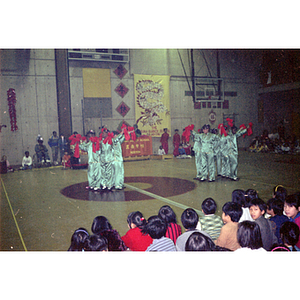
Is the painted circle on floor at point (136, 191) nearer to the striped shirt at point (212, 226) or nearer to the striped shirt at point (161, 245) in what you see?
the striped shirt at point (212, 226)

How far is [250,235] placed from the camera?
2.08 m

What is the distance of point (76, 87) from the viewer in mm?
12797

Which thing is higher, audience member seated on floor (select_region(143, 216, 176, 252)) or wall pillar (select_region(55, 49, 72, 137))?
wall pillar (select_region(55, 49, 72, 137))

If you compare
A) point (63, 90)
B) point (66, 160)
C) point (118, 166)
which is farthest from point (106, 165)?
point (63, 90)

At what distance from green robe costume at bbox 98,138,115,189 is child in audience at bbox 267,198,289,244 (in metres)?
4.31

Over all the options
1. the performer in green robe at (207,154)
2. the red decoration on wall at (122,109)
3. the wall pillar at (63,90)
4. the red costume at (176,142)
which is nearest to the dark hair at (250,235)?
the performer in green robe at (207,154)

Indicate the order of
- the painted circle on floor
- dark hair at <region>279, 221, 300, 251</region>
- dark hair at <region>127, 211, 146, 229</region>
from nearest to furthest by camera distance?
dark hair at <region>279, 221, 300, 251</region> < dark hair at <region>127, 211, 146, 229</region> < the painted circle on floor

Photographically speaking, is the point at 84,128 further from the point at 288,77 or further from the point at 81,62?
the point at 288,77

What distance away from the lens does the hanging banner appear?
13844 millimetres

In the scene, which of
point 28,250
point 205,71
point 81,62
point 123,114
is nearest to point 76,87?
point 81,62

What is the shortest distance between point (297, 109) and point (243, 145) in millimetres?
3424

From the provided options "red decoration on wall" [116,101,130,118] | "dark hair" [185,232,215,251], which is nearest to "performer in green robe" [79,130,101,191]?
"dark hair" [185,232,215,251]

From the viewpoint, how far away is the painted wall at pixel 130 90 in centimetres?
1199

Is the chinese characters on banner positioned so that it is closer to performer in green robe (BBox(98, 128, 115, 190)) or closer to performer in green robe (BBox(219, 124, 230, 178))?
performer in green robe (BBox(219, 124, 230, 178))
